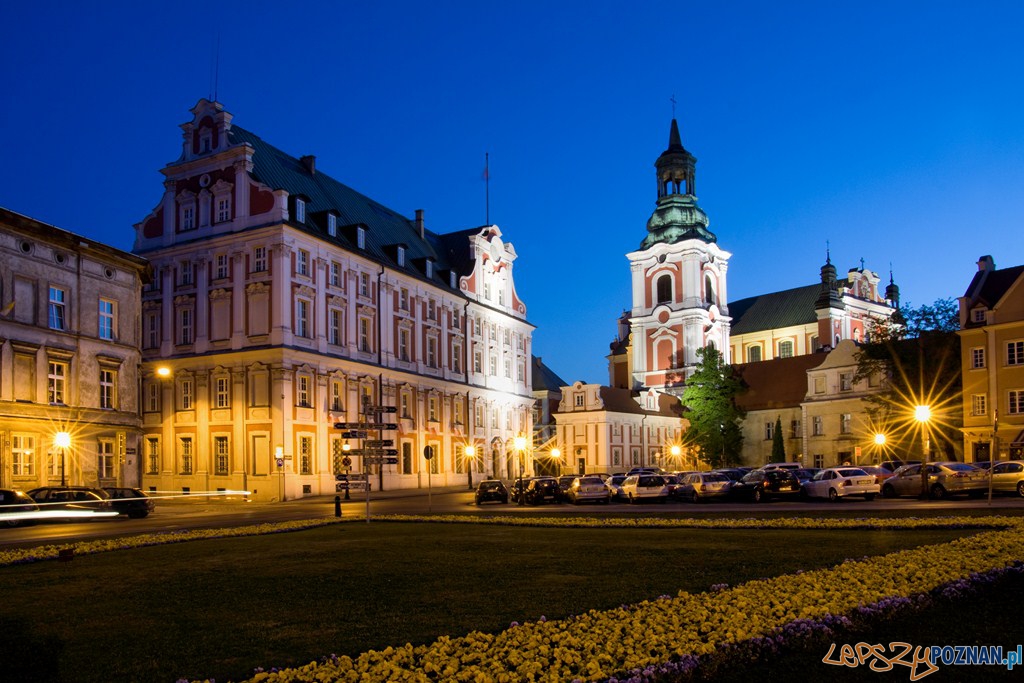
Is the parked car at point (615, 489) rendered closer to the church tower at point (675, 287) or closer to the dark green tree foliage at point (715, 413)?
the dark green tree foliage at point (715, 413)

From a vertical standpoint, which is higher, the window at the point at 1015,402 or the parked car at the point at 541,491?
the window at the point at 1015,402

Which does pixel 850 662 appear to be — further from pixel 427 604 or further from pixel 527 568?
pixel 527 568

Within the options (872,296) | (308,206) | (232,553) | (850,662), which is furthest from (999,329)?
(872,296)

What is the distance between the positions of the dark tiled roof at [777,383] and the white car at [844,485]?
50.3 metres

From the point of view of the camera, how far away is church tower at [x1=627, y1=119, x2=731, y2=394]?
4717 inches

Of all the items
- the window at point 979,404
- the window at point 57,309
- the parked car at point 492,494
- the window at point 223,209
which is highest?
the window at point 223,209

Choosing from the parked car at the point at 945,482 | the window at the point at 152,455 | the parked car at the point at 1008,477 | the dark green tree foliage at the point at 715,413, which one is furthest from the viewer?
the dark green tree foliage at the point at 715,413

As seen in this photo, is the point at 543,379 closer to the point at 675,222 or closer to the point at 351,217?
the point at 675,222

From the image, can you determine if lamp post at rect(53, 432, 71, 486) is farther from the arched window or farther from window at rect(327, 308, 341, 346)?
the arched window

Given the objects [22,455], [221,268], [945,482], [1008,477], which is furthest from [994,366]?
[22,455]

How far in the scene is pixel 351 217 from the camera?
249 ft

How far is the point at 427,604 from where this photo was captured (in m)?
13.6

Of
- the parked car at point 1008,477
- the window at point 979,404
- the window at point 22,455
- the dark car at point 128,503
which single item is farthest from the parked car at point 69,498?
the window at point 979,404

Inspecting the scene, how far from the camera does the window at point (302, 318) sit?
64.4m
